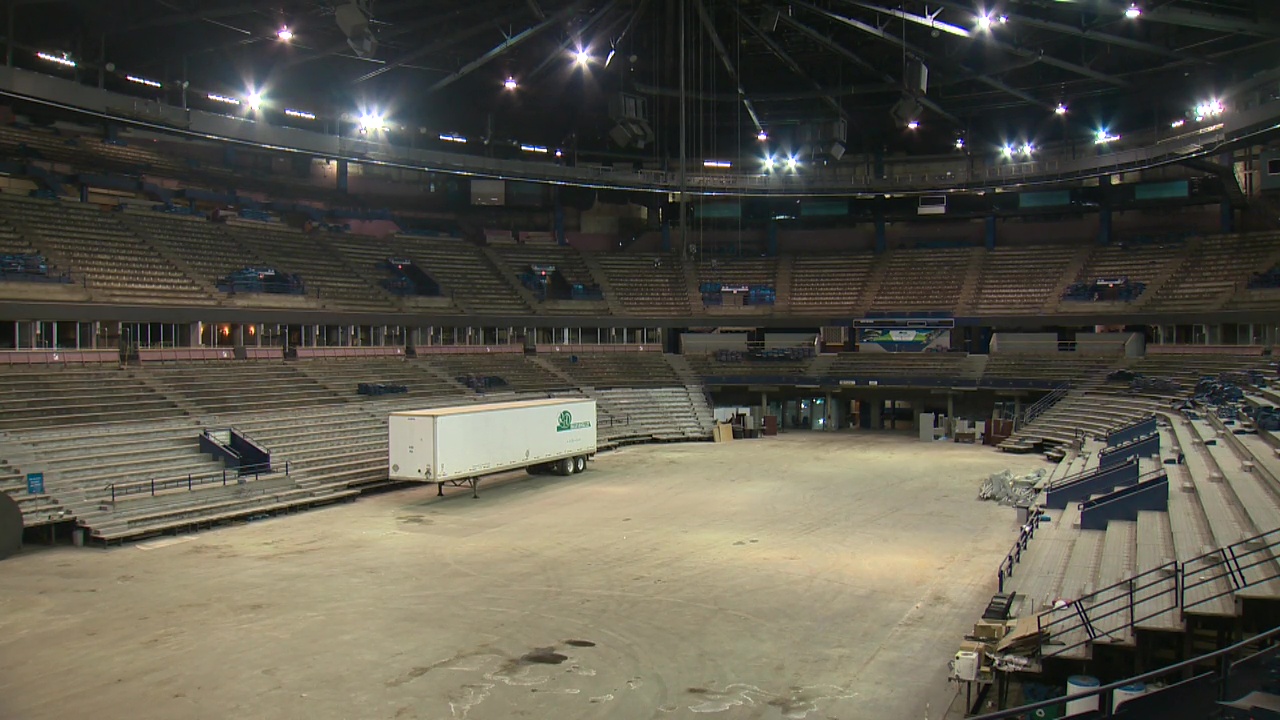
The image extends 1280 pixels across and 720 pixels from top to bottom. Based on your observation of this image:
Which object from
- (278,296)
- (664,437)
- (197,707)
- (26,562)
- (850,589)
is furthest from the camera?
(664,437)

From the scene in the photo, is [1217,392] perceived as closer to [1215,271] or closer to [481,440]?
[1215,271]

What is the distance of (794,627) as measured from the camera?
49.3 ft

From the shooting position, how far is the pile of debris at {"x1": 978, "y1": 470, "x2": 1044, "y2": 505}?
2645cm

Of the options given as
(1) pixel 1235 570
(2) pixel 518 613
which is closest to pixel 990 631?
(1) pixel 1235 570

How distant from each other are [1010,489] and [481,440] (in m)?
17.1

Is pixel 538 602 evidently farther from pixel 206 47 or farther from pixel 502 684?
pixel 206 47

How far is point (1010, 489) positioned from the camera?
2717 centimetres

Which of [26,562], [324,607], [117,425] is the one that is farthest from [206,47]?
[324,607]

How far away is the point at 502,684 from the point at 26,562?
14276 mm

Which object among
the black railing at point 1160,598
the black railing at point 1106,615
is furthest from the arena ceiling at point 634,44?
the black railing at point 1106,615

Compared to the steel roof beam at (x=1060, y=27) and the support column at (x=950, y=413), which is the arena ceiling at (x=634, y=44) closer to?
the steel roof beam at (x=1060, y=27)

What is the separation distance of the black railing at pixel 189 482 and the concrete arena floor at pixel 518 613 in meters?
3.16

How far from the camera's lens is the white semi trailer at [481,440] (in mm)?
26938

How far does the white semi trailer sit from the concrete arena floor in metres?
1.37
